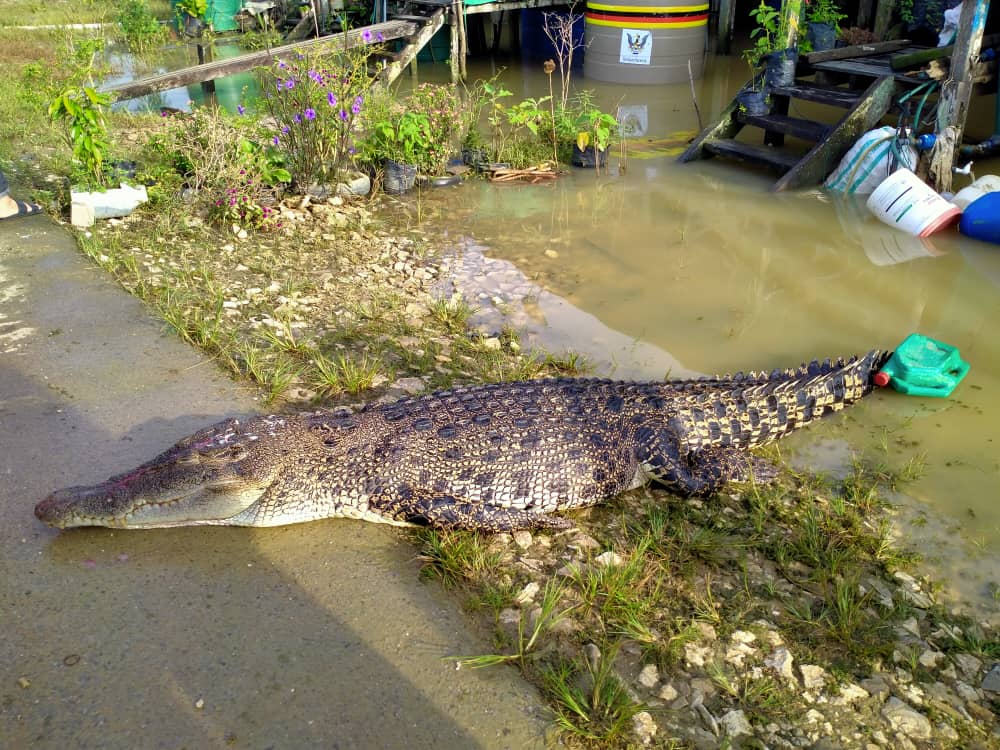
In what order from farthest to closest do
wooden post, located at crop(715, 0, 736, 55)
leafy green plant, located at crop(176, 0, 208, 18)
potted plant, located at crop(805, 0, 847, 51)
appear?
leafy green plant, located at crop(176, 0, 208, 18)
wooden post, located at crop(715, 0, 736, 55)
potted plant, located at crop(805, 0, 847, 51)

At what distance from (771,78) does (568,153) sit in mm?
2416

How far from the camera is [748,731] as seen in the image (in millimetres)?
2410

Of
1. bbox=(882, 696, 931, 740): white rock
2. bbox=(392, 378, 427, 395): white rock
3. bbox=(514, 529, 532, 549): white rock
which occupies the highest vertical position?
bbox=(392, 378, 427, 395): white rock

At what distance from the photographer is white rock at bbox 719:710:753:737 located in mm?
2396

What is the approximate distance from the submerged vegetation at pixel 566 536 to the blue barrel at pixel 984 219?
3.51 m

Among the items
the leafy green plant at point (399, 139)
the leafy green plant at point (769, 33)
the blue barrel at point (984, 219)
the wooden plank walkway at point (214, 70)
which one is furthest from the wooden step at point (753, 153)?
the wooden plank walkway at point (214, 70)

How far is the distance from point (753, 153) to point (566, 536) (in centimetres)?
638

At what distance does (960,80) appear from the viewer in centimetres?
689

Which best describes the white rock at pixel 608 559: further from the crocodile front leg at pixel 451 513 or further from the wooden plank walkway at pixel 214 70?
the wooden plank walkway at pixel 214 70

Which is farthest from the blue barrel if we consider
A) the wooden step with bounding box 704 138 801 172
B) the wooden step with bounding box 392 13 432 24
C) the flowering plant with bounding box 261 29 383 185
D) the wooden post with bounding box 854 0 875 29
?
the wooden step with bounding box 392 13 432 24

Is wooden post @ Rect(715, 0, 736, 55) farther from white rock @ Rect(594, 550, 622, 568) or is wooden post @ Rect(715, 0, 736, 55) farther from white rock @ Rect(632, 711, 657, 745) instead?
white rock @ Rect(632, 711, 657, 745)

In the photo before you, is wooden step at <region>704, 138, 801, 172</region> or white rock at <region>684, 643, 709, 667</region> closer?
white rock at <region>684, 643, 709, 667</region>

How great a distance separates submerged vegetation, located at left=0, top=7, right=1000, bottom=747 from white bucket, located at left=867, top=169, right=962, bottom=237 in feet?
12.0

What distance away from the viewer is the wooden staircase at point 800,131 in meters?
7.49
